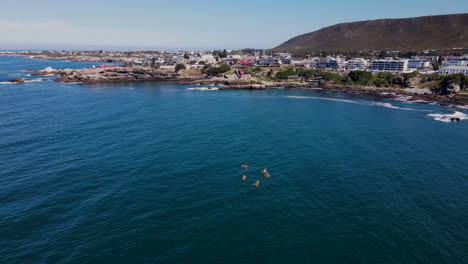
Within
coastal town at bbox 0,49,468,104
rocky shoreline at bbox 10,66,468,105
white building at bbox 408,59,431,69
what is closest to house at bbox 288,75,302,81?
coastal town at bbox 0,49,468,104

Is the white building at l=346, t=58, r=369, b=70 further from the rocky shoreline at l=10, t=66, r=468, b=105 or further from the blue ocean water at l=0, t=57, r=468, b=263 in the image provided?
the blue ocean water at l=0, t=57, r=468, b=263

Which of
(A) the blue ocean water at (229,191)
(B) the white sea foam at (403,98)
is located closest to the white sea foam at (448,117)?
(A) the blue ocean water at (229,191)

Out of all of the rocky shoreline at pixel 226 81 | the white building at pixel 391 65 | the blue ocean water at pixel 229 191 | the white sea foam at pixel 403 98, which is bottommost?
the blue ocean water at pixel 229 191

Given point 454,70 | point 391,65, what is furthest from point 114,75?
point 454,70

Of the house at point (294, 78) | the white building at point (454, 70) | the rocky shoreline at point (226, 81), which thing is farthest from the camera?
the house at point (294, 78)

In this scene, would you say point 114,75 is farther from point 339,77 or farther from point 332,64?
point 332,64

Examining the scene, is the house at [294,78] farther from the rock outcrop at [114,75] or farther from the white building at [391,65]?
the rock outcrop at [114,75]

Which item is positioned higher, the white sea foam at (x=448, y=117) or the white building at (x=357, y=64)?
the white building at (x=357, y=64)
